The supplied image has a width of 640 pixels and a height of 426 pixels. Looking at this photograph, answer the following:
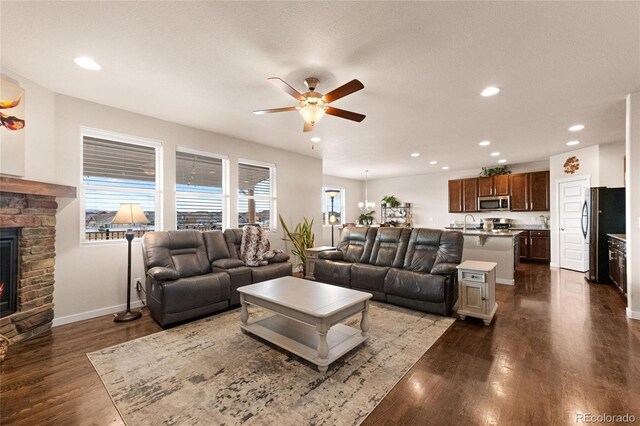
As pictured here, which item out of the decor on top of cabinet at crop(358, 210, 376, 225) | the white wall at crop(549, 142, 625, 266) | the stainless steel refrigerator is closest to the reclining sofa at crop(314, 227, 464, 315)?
the stainless steel refrigerator

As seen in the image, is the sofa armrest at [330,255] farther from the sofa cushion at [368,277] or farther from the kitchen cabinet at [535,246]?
the kitchen cabinet at [535,246]

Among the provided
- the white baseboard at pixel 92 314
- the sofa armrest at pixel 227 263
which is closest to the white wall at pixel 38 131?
the white baseboard at pixel 92 314

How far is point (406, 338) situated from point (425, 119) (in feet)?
9.88

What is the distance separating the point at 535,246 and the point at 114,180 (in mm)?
8930

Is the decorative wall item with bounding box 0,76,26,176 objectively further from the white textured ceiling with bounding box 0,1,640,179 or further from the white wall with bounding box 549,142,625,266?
the white wall with bounding box 549,142,625,266

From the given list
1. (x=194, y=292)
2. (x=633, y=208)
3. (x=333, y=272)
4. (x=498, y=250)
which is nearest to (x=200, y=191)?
(x=194, y=292)

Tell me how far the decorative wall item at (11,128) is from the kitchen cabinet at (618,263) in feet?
24.8

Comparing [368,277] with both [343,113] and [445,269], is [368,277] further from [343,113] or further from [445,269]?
[343,113]

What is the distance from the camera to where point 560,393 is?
195 centimetres

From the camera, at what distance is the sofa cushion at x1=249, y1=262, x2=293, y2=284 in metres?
3.94

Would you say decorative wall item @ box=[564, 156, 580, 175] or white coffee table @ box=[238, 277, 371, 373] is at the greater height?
decorative wall item @ box=[564, 156, 580, 175]

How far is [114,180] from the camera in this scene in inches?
148

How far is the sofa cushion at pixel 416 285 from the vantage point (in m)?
3.40

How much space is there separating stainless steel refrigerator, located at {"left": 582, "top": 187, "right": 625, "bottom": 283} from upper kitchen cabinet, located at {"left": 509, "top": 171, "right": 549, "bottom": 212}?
1.94 m
